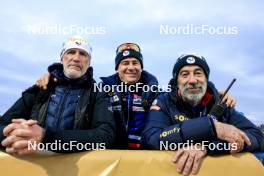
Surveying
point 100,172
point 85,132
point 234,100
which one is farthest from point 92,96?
point 234,100

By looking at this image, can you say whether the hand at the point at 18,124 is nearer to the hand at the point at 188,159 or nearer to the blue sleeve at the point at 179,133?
the blue sleeve at the point at 179,133

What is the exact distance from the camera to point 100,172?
12.0 ft

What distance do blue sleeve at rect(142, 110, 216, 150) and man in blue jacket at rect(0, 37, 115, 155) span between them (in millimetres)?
462

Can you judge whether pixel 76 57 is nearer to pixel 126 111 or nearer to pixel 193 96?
pixel 126 111

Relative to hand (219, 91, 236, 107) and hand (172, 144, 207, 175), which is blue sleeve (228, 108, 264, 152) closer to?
hand (219, 91, 236, 107)

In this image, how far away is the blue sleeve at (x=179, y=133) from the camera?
151 inches

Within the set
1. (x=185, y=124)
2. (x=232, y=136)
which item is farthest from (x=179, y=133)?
(x=232, y=136)

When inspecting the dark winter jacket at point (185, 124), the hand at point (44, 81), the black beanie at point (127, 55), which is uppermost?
the black beanie at point (127, 55)

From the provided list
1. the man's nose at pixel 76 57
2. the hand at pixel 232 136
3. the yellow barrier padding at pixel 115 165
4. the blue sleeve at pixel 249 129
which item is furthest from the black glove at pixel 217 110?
the man's nose at pixel 76 57

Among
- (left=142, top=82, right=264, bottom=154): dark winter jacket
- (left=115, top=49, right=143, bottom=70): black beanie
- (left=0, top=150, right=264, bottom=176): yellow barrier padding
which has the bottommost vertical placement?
(left=0, top=150, right=264, bottom=176): yellow barrier padding

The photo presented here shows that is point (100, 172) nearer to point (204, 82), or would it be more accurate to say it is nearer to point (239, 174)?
point (239, 174)

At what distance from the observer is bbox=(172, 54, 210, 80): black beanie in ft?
15.9

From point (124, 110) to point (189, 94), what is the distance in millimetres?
1175

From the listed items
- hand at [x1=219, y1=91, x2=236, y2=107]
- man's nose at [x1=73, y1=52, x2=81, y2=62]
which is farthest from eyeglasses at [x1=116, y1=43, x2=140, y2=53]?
hand at [x1=219, y1=91, x2=236, y2=107]
